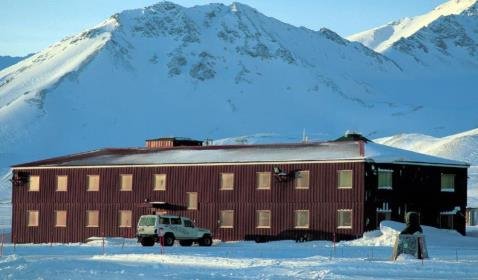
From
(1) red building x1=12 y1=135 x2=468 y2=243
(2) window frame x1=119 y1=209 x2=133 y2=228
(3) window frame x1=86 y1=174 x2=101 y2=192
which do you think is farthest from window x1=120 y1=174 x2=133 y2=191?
(3) window frame x1=86 y1=174 x2=101 y2=192

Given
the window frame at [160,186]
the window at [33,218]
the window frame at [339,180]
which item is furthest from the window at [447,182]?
the window at [33,218]

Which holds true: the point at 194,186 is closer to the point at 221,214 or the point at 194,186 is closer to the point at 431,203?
the point at 221,214

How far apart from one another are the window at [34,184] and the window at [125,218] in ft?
24.1

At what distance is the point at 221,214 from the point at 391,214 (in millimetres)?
11057

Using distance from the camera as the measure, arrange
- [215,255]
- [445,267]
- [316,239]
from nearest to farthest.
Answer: [445,267], [215,255], [316,239]

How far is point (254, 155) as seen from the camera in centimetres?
7312

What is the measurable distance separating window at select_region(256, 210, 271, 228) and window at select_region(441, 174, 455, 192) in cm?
1154

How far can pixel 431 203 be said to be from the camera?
71625 millimetres

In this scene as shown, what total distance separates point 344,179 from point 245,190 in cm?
705

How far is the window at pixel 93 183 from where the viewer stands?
76812mm

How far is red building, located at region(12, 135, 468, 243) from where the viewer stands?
68188 mm

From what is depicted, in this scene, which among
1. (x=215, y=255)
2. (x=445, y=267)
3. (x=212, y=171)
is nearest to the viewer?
(x=445, y=267)

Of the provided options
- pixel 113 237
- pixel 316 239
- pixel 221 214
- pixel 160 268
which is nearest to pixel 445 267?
pixel 160 268

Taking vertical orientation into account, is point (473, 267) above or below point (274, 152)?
below
